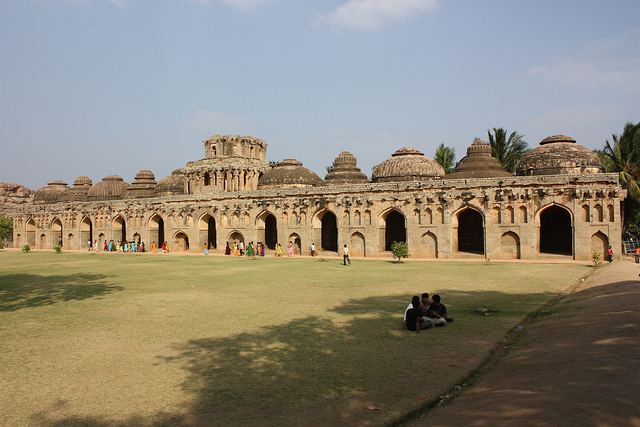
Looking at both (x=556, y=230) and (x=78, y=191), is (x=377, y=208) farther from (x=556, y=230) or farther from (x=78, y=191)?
(x=78, y=191)

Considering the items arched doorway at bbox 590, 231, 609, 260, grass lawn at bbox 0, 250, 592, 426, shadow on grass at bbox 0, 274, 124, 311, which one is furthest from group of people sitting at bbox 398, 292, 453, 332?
arched doorway at bbox 590, 231, 609, 260

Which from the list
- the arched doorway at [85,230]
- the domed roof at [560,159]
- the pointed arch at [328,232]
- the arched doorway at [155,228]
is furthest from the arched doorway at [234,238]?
the domed roof at [560,159]

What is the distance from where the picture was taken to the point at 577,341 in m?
7.50

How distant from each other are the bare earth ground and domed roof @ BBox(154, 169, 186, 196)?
40.5 metres

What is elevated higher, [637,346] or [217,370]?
[637,346]

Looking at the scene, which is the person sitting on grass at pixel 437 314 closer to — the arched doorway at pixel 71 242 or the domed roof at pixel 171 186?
the domed roof at pixel 171 186

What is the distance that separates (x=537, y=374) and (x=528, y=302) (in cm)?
673

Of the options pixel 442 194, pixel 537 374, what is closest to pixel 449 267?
pixel 442 194

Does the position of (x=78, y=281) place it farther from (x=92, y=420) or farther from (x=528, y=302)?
(x=528, y=302)

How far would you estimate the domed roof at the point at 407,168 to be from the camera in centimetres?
3219

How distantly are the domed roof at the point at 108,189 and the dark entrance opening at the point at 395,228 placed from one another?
2982 centimetres

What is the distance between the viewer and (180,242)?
38.4 meters

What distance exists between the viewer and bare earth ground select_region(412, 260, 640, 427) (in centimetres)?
449

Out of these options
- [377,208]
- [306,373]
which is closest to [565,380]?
[306,373]
